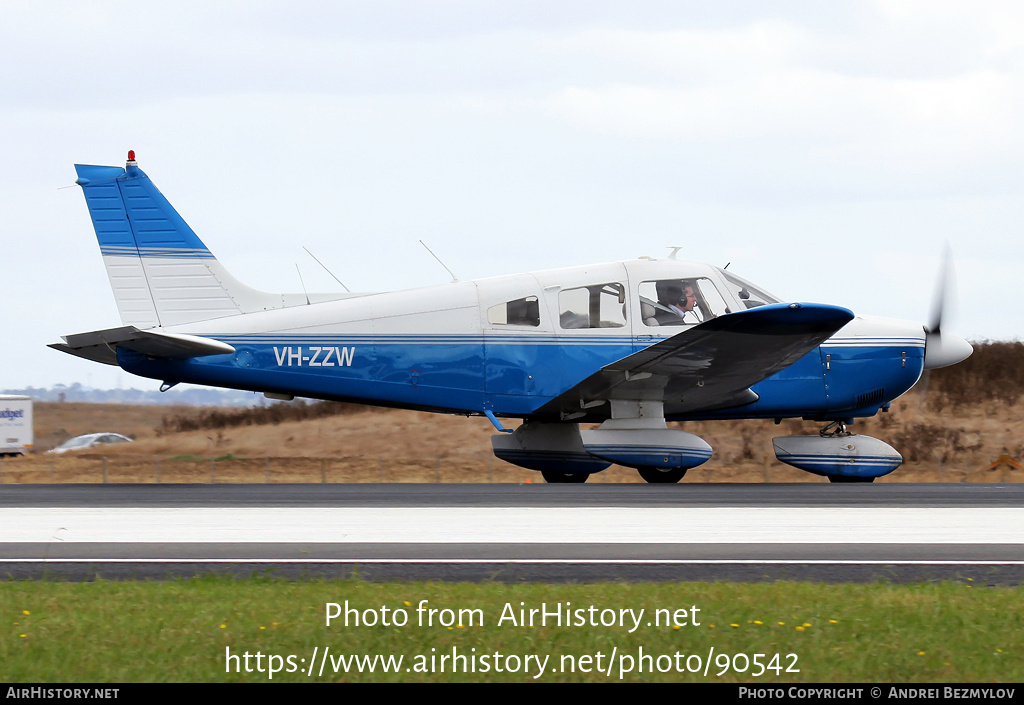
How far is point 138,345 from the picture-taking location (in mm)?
14742

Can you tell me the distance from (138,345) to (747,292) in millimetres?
8744

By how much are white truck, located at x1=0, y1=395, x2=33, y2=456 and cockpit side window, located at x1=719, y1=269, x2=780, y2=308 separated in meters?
37.2

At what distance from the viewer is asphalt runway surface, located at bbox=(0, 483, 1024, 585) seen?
7.68m

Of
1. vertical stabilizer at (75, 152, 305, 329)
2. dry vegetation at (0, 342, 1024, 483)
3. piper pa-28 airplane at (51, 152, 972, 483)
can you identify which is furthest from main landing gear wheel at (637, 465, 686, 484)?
dry vegetation at (0, 342, 1024, 483)

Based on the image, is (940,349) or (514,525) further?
(940,349)

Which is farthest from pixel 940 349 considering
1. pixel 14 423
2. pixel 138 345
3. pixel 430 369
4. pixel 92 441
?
pixel 92 441

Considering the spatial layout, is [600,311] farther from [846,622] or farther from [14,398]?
[14,398]

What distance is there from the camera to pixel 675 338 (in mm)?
14312

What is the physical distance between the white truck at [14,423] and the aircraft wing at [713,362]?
3555cm

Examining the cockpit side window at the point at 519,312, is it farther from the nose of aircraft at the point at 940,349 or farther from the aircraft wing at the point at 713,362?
the nose of aircraft at the point at 940,349

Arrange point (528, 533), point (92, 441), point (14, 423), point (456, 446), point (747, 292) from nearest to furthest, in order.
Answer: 1. point (528, 533)
2. point (747, 292)
3. point (456, 446)
4. point (14, 423)
5. point (92, 441)

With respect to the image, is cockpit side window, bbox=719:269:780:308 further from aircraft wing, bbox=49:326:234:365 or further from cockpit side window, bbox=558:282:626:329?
aircraft wing, bbox=49:326:234:365

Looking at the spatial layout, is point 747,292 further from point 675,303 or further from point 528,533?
point 528,533

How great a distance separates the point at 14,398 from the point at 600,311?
1430 inches
